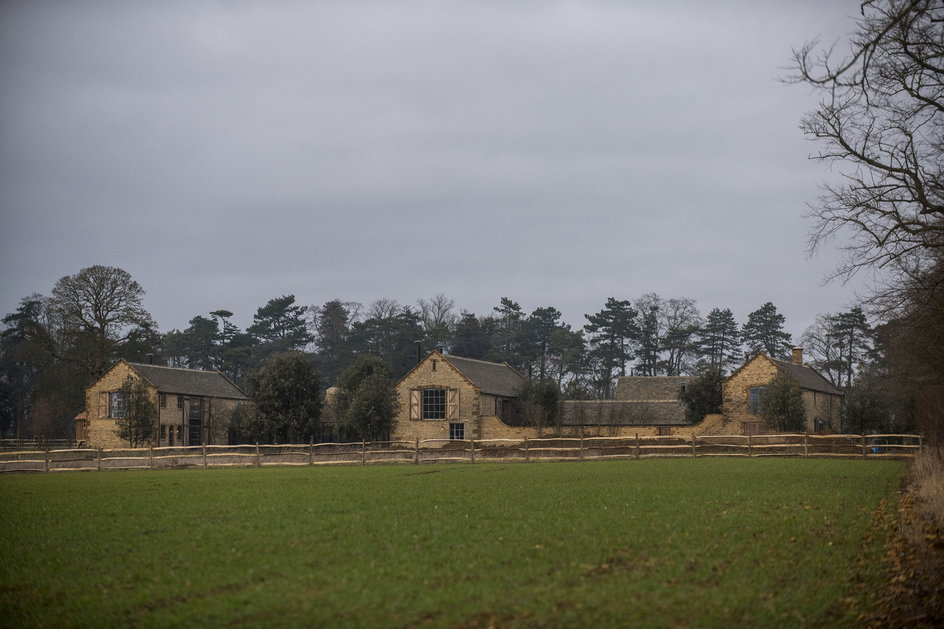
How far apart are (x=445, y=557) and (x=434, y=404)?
48235 millimetres

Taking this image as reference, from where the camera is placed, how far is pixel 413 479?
29.2 meters

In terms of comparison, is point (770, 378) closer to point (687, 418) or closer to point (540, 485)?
point (687, 418)

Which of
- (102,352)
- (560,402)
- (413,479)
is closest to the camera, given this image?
(413,479)

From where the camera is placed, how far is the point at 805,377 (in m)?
63.0

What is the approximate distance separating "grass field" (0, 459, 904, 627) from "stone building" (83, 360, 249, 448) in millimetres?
40308

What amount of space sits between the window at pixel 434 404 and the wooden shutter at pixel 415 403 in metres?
0.34

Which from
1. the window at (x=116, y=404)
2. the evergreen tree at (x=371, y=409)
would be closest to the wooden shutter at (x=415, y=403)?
the evergreen tree at (x=371, y=409)

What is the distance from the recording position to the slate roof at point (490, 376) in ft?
204

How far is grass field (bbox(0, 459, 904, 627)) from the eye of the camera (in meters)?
10.6

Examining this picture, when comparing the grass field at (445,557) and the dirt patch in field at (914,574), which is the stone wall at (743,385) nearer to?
the grass field at (445,557)

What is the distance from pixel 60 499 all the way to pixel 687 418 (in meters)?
Result: 44.8

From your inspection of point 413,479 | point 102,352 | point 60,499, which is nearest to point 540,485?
point 413,479

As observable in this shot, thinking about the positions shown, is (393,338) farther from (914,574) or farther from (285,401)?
(914,574)

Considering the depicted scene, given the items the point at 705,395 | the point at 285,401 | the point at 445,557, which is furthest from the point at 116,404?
the point at 445,557
